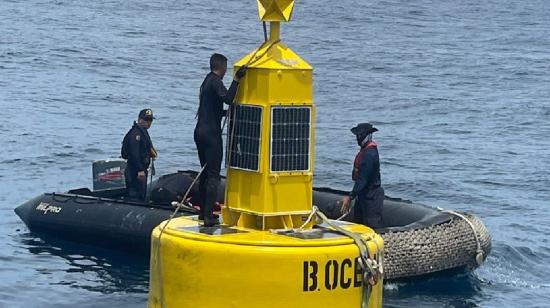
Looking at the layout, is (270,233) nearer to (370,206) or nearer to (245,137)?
(245,137)

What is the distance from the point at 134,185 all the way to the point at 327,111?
586 inches

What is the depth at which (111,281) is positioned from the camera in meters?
14.8

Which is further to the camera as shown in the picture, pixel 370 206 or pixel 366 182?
pixel 370 206

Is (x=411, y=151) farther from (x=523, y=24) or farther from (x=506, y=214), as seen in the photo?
(x=523, y=24)

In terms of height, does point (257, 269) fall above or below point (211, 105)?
below

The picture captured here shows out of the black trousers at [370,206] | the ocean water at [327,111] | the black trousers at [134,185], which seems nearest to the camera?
the black trousers at [370,206]

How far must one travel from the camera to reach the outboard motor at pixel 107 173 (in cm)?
1755

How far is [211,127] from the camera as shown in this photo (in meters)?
8.66

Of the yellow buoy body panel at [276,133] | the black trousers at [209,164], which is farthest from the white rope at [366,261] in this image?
the black trousers at [209,164]

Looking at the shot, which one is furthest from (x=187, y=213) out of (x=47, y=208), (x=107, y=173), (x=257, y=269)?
(x=257, y=269)

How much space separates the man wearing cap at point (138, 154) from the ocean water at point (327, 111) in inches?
42.2

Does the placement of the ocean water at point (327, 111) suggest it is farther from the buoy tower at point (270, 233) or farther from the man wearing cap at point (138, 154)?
Result: the buoy tower at point (270, 233)

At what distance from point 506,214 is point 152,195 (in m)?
6.75

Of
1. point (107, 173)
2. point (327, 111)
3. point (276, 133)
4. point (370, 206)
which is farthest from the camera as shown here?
point (327, 111)
